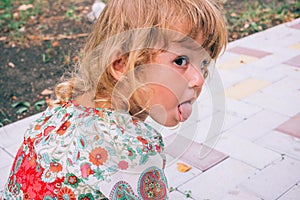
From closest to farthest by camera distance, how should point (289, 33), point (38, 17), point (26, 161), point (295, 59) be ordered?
point (26, 161), point (295, 59), point (289, 33), point (38, 17)

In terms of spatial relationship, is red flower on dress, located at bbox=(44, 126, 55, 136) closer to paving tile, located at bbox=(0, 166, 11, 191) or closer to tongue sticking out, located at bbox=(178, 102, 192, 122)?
tongue sticking out, located at bbox=(178, 102, 192, 122)

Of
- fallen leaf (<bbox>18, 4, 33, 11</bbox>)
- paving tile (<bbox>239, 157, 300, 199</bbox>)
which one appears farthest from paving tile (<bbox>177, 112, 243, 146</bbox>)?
fallen leaf (<bbox>18, 4, 33, 11</bbox>)

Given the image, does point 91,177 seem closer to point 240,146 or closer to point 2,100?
point 240,146

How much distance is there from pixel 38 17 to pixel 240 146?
3.10m

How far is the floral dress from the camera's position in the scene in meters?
1.33

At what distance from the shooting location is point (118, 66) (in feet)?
4.79

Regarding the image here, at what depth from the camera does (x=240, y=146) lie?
8.43ft

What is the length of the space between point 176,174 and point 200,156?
0.67 ft

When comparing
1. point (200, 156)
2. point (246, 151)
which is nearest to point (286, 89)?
point (246, 151)

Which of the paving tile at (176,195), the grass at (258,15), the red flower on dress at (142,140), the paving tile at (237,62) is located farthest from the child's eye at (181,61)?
the grass at (258,15)

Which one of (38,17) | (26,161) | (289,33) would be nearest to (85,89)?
(26,161)

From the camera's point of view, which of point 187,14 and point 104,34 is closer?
point 187,14

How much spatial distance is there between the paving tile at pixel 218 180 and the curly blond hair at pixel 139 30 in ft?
2.82

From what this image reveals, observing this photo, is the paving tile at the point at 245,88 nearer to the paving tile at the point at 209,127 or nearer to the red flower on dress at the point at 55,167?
the paving tile at the point at 209,127
